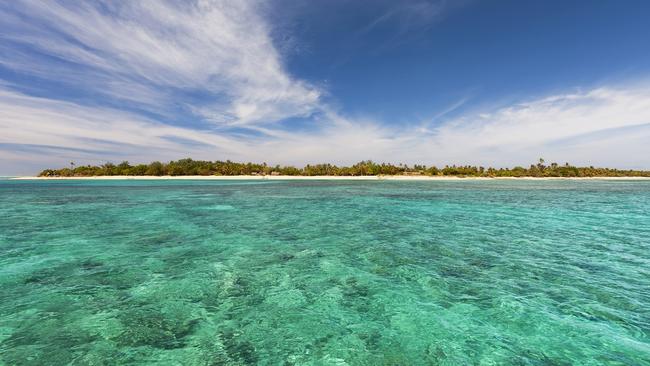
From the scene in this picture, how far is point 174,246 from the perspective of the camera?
48.8 ft

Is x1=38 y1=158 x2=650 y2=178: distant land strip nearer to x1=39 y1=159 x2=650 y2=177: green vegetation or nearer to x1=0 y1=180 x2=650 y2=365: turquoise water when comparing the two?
x1=39 y1=159 x2=650 y2=177: green vegetation

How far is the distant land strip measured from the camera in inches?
6516

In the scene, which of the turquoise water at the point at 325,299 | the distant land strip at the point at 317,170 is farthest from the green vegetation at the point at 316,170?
the turquoise water at the point at 325,299

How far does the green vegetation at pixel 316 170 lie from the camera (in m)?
166

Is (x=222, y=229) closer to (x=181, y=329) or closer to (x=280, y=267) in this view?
(x=280, y=267)

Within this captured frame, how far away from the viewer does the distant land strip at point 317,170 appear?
543 feet

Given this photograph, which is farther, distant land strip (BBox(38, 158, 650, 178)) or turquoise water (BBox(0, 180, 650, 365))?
distant land strip (BBox(38, 158, 650, 178))

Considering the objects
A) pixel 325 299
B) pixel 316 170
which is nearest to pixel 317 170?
pixel 316 170

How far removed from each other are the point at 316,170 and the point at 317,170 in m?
0.59

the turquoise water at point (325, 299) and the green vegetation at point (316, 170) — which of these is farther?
the green vegetation at point (316, 170)

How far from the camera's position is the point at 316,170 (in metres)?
176

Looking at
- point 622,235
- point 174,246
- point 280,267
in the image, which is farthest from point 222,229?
point 622,235

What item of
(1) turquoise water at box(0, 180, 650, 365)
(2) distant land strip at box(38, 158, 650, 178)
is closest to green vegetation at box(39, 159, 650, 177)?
(2) distant land strip at box(38, 158, 650, 178)

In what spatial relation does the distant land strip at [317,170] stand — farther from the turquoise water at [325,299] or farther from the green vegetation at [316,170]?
the turquoise water at [325,299]
